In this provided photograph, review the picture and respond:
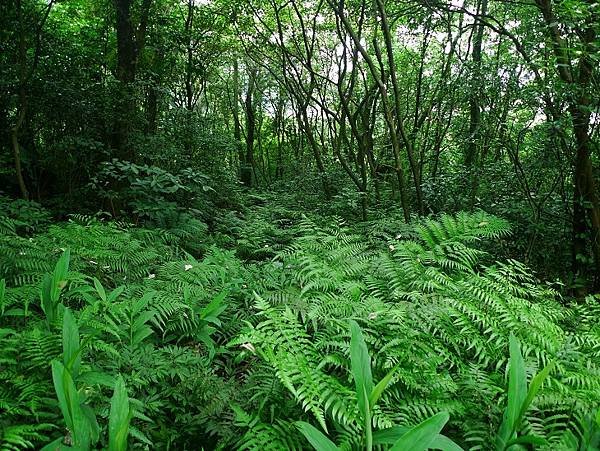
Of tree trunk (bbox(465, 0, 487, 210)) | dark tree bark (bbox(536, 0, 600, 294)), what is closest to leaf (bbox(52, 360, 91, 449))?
dark tree bark (bbox(536, 0, 600, 294))

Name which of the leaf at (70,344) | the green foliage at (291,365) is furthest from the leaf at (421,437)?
the leaf at (70,344)

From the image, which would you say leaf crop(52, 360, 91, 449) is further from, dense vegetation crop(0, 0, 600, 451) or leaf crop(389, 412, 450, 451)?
leaf crop(389, 412, 450, 451)

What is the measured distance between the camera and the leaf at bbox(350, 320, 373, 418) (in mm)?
1456

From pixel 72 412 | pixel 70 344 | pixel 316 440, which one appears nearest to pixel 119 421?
pixel 72 412

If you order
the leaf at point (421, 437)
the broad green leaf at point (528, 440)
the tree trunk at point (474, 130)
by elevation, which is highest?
the tree trunk at point (474, 130)

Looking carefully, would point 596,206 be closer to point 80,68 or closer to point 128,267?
point 128,267

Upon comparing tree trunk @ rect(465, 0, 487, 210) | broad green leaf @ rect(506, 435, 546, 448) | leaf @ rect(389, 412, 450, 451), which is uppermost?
tree trunk @ rect(465, 0, 487, 210)

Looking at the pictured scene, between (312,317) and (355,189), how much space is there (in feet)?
20.2

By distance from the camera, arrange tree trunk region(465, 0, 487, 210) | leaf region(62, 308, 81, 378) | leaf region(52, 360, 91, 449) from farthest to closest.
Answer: tree trunk region(465, 0, 487, 210)
leaf region(62, 308, 81, 378)
leaf region(52, 360, 91, 449)

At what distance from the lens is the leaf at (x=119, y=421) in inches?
51.0

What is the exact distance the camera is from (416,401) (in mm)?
1812

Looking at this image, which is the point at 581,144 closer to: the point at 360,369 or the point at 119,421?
the point at 360,369

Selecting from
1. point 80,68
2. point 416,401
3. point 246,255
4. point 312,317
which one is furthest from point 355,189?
point 416,401

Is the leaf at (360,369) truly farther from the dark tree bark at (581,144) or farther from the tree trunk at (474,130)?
the tree trunk at (474,130)
